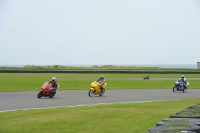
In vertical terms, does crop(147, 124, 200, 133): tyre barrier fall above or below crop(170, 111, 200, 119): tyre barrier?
below

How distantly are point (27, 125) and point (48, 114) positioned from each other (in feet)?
8.34

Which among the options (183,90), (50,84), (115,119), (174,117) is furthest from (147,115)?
(183,90)

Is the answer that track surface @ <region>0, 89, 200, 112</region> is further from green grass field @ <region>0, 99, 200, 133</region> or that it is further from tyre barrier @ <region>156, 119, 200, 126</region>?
tyre barrier @ <region>156, 119, 200, 126</region>

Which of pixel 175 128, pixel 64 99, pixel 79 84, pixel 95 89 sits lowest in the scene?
pixel 64 99

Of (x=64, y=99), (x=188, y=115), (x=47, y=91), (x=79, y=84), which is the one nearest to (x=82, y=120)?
(x=188, y=115)

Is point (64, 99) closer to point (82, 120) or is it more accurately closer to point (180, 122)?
point (82, 120)

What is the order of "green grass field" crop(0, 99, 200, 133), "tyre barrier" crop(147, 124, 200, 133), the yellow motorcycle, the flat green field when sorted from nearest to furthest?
"tyre barrier" crop(147, 124, 200, 133) → "green grass field" crop(0, 99, 200, 133) → the yellow motorcycle → the flat green field

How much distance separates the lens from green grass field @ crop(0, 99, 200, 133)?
10602 mm

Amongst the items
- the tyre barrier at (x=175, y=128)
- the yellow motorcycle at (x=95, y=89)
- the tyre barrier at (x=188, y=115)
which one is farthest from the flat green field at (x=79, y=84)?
the tyre barrier at (x=175, y=128)

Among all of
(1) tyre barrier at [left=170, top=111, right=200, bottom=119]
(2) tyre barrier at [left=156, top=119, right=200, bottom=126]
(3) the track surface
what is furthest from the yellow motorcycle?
(2) tyre barrier at [left=156, top=119, right=200, bottom=126]

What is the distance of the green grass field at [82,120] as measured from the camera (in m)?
10.6

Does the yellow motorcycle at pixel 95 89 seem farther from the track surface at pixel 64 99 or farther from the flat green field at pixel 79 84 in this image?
the flat green field at pixel 79 84

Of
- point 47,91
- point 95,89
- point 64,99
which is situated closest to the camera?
point 64,99

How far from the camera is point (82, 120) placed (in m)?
12.2
